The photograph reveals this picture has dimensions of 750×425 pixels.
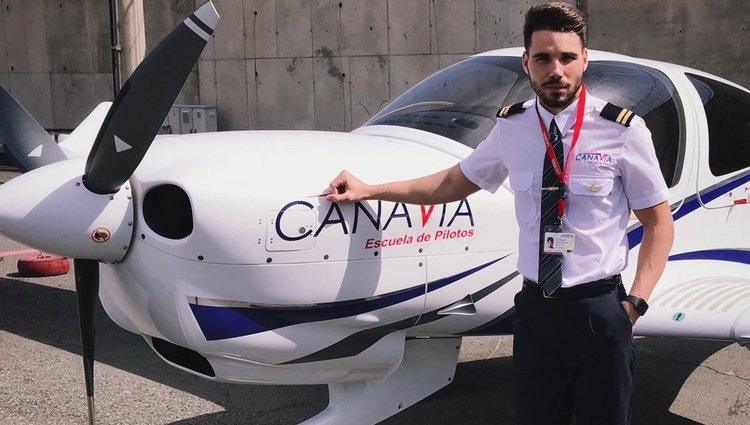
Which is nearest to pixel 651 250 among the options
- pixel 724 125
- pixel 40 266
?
pixel 724 125

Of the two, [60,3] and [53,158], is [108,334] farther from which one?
[60,3]

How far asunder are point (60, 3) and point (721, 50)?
1458cm

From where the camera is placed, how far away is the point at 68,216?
279cm

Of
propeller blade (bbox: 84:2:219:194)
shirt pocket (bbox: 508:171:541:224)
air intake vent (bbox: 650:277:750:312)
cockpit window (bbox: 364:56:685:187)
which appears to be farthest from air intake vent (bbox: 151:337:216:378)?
air intake vent (bbox: 650:277:750:312)

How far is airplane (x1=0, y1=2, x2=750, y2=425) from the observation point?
2.79 metres

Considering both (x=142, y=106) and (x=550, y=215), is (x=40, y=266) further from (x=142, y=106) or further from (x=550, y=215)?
(x=550, y=215)

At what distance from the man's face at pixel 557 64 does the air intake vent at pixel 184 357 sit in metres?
1.62

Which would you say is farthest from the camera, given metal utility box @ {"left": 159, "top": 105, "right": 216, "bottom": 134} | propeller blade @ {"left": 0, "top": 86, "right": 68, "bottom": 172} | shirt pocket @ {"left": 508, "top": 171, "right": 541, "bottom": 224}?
metal utility box @ {"left": 159, "top": 105, "right": 216, "bottom": 134}

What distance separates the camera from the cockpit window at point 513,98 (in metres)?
3.80

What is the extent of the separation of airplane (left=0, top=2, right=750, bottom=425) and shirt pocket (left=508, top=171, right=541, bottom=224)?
0.08 ft

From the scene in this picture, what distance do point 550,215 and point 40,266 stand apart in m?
6.97

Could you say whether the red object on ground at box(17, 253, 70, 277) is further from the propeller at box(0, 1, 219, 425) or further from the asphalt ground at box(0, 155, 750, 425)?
the propeller at box(0, 1, 219, 425)

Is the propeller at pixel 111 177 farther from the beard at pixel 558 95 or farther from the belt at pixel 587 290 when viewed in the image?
the belt at pixel 587 290

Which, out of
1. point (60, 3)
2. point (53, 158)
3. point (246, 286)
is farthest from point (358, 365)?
point (60, 3)
